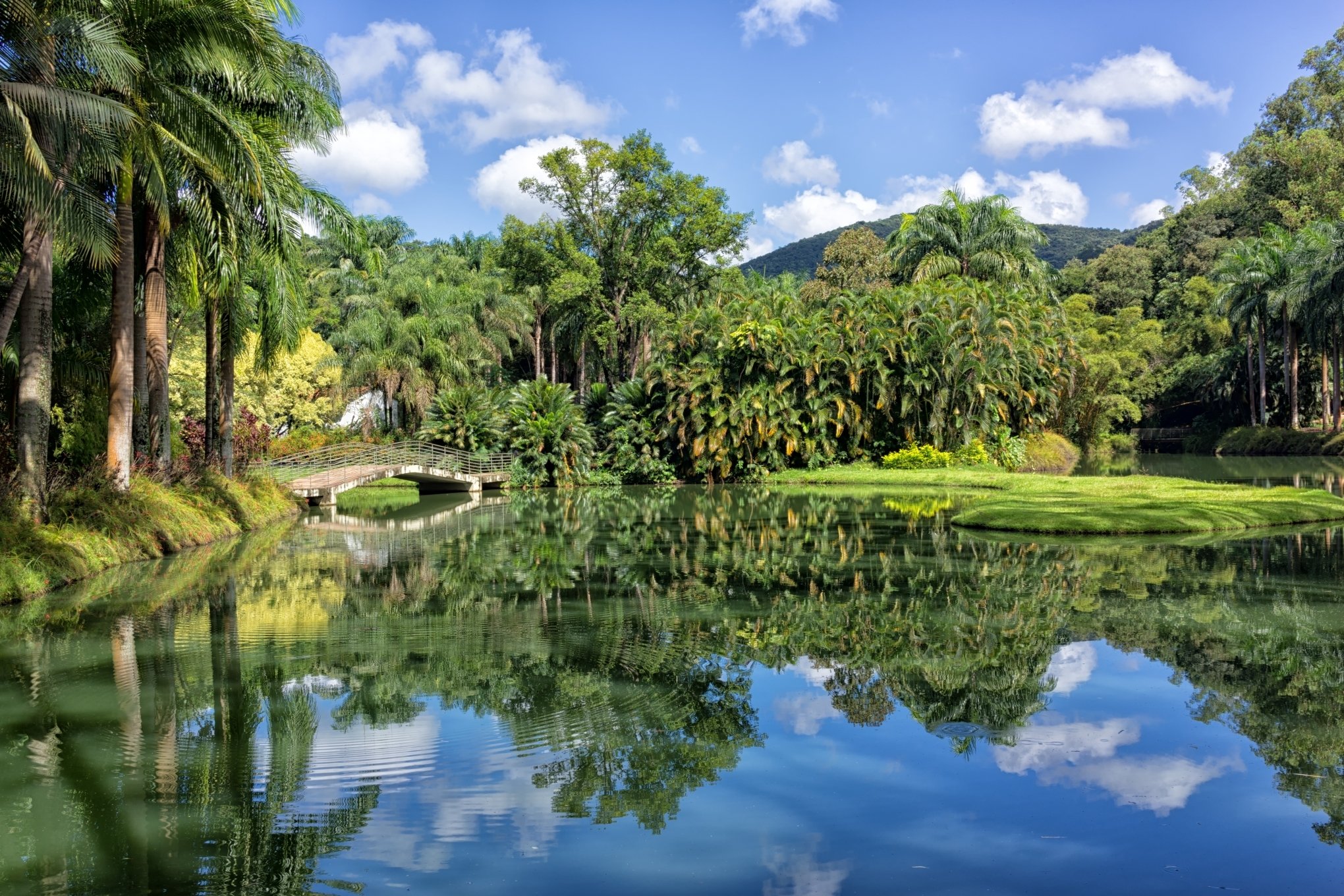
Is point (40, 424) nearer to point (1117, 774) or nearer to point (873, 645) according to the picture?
point (873, 645)

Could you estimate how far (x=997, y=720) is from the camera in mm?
7234

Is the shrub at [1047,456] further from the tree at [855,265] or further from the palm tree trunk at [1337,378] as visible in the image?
the palm tree trunk at [1337,378]

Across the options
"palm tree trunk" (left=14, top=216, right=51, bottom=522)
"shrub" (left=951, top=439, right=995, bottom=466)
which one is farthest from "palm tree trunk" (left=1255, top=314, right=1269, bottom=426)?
"palm tree trunk" (left=14, top=216, right=51, bottom=522)

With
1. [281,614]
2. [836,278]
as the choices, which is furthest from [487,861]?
[836,278]

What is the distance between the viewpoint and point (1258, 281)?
171 ft

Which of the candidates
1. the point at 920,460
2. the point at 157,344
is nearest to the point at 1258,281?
the point at 920,460

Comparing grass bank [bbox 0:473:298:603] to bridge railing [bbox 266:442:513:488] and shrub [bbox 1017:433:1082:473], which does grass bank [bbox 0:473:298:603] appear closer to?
bridge railing [bbox 266:442:513:488]

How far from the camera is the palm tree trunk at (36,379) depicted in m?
14.0

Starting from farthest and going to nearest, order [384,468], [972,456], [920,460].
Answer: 1. [920,460]
2. [972,456]
3. [384,468]

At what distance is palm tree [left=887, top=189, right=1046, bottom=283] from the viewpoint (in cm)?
4572

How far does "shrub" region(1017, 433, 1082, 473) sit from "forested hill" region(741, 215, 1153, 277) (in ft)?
247

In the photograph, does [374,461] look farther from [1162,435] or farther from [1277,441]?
[1162,435]

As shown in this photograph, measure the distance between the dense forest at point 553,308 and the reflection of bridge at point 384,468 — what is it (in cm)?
114

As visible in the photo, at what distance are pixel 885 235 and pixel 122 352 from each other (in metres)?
112
